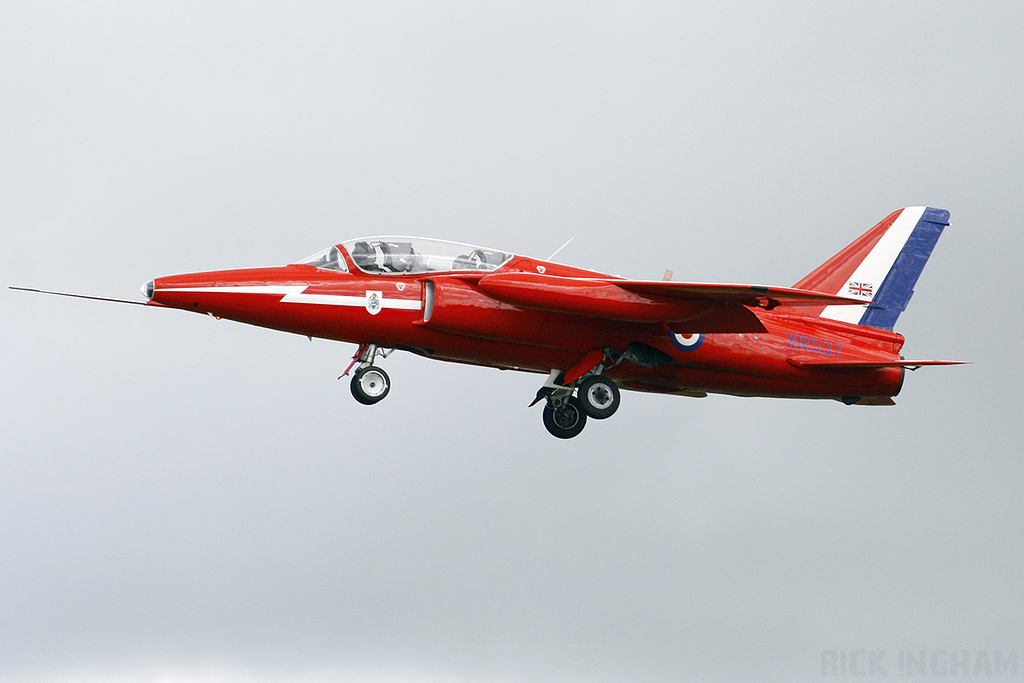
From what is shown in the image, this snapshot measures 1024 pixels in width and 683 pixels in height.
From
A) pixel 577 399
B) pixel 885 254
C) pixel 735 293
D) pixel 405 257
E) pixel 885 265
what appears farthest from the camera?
pixel 885 254

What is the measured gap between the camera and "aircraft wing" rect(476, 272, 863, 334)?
19.6m

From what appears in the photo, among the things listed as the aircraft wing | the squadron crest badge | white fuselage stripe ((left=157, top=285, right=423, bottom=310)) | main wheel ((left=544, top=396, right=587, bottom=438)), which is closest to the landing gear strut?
main wheel ((left=544, top=396, right=587, bottom=438))

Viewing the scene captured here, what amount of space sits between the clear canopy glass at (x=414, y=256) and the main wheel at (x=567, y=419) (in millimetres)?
3364

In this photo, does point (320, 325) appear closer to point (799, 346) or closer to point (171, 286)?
point (171, 286)

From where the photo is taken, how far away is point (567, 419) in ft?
74.0

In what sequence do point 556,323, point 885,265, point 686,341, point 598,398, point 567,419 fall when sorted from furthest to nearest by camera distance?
point 885,265, point 567,419, point 686,341, point 598,398, point 556,323

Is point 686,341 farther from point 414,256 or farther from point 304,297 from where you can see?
point 304,297

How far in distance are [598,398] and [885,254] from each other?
8341 millimetres

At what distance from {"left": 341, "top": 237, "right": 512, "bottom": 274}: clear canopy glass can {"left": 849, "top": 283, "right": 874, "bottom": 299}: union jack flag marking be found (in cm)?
837

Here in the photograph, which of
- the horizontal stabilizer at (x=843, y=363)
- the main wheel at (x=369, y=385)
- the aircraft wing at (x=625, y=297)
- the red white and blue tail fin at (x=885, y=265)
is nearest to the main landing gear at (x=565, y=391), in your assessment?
the main wheel at (x=369, y=385)

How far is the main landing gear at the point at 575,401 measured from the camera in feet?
68.9

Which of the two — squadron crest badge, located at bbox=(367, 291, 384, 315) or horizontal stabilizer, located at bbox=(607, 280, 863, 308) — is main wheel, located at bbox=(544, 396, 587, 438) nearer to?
horizontal stabilizer, located at bbox=(607, 280, 863, 308)

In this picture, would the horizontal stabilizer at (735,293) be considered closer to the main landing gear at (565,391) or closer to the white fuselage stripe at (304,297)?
the main landing gear at (565,391)

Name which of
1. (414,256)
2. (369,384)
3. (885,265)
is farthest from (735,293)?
(885,265)
